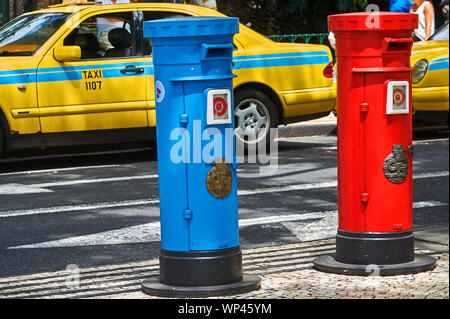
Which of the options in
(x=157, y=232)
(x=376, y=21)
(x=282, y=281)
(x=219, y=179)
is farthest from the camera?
(x=157, y=232)

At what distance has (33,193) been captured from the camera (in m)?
9.58

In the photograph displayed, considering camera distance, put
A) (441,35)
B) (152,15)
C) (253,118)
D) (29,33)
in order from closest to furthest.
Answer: (29,33) < (152,15) < (253,118) < (441,35)

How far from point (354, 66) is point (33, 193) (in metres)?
4.34

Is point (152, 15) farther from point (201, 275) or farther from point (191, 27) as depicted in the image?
point (201, 275)

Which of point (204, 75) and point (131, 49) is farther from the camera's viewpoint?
point (131, 49)

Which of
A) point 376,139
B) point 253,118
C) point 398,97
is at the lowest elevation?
point 253,118

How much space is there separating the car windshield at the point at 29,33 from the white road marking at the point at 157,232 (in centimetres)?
387

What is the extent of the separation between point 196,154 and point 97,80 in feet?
19.0

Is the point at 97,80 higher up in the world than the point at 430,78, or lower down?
higher up

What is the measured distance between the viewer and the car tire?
473 inches

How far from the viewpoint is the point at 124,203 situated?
8.97 m

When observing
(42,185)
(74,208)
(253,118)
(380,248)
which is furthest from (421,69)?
(380,248)
